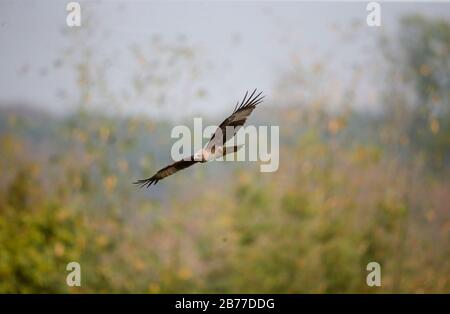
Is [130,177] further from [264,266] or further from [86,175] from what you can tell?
[264,266]

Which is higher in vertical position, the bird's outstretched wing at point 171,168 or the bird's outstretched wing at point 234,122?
the bird's outstretched wing at point 234,122

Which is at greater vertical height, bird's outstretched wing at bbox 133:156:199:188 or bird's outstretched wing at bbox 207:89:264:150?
bird's outstretched wing at bbox 207:89:264:150

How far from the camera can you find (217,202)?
7.23 m

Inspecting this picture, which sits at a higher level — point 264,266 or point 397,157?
point 397,157

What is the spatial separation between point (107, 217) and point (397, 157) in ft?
11.1

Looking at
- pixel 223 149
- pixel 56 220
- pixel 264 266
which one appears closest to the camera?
pixel 223 149

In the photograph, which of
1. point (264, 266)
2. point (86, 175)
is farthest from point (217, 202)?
point (86, 175)

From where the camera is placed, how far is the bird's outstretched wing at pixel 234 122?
12.2 ft

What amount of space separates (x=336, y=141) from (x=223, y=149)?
3.99m

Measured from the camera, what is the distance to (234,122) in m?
3.84

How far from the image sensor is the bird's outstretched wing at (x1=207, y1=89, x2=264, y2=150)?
371 centimetres
